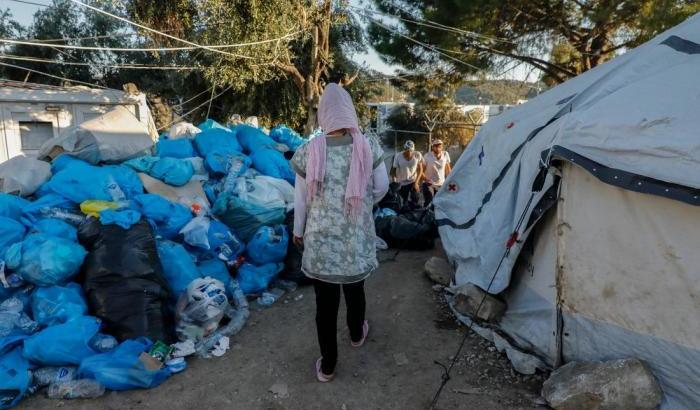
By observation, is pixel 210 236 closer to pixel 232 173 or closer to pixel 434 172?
pixel 232 173

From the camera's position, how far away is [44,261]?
9.71ft

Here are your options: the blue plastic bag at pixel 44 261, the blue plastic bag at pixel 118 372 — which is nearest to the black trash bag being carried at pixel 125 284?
the blue plastic bag at pixel 44 261

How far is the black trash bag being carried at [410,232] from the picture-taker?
556 centimetres

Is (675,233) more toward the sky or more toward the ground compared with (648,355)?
more toward the sky

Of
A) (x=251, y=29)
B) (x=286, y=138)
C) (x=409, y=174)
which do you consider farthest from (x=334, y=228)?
(x=251, y=29)

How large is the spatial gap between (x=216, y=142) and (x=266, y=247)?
167 cm

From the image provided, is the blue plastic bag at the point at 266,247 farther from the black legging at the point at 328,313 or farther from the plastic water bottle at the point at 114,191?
the black legging at the point at 328,313

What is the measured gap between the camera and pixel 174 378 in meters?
2.85

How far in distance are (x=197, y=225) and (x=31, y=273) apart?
1.20m

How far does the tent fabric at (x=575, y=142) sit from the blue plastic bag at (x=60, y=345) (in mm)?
2677

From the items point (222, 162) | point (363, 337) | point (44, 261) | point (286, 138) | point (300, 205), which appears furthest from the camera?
point (286, 138)

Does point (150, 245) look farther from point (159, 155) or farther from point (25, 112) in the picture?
point (25, 112)

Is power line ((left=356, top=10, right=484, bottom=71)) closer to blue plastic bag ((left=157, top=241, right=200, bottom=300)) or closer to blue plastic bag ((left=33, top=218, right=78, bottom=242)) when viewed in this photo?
blue plastic bag ((left=157, top=241, right=200, bottom=300))

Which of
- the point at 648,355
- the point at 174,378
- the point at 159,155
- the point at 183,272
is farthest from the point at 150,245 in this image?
the point at 648,355
